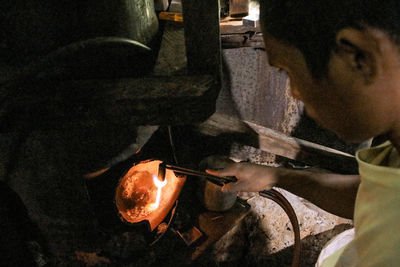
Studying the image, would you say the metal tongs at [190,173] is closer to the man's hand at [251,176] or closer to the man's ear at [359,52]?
the man's hand at [251,176]

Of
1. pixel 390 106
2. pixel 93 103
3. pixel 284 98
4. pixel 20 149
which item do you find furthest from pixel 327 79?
pixel 284 98

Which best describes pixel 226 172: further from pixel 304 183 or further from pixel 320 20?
pixel 320 20

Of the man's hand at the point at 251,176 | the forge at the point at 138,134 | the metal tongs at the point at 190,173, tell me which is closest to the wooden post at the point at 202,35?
the forge at the point at 138,134

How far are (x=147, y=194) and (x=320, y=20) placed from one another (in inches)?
89.1

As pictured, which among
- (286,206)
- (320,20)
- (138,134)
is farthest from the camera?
(286,206)

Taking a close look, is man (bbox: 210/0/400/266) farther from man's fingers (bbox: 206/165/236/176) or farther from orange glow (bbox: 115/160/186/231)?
orange glow (bbox: 115/160/186/231)

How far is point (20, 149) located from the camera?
188 centimetres

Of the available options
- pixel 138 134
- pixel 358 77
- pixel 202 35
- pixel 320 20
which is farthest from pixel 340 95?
pixel 138 134

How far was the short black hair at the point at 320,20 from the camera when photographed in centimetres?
81

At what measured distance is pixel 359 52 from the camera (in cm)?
88

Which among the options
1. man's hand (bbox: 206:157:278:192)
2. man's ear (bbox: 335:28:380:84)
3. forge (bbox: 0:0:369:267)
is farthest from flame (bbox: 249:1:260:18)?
man's ear (bbox: 335:28:380:84)

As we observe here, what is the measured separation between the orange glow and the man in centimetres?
166

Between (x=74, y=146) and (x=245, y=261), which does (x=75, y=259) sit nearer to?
(x=74, y=146)

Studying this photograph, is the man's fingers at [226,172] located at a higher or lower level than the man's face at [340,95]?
lower
